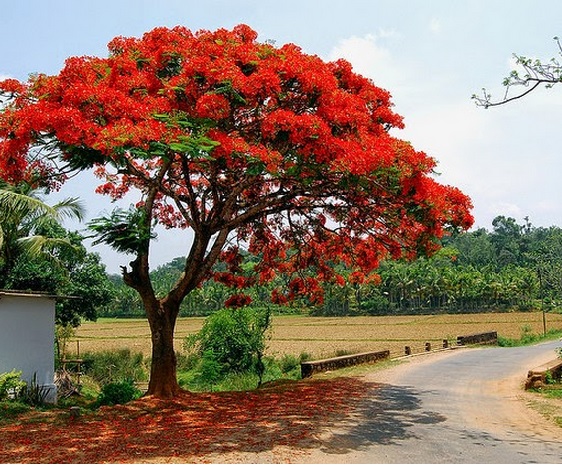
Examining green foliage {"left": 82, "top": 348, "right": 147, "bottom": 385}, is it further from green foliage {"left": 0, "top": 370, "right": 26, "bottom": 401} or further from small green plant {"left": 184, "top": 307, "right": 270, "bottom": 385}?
green foliage {"left": 0, "top": 370, "right": 26, "bottom": 401}

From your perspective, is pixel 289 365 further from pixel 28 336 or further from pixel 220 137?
pixel 220 137

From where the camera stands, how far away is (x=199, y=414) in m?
11.3

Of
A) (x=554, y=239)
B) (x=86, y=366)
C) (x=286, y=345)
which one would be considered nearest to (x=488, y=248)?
(x=554, y=239)

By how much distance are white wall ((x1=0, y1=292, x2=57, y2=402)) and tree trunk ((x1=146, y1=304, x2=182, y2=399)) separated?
3.50m

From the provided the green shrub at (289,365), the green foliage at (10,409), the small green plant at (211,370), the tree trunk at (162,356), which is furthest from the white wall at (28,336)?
the green shrub at (289,365)

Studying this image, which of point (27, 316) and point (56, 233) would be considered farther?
point (56, 233)

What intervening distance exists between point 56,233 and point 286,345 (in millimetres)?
29144

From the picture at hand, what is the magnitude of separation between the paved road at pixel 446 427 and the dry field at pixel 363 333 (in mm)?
24562

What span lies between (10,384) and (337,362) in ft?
34.9

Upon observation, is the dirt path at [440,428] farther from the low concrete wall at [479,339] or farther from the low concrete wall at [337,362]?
the low concrete wall at [479,339]

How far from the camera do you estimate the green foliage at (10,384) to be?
12836 millimetres

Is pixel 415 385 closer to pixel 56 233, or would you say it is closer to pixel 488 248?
pixel 56 233

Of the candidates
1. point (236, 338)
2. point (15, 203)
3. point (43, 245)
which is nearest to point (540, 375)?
point (236, 338)

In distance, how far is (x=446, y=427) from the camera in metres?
10.0
